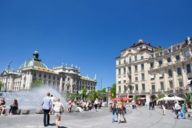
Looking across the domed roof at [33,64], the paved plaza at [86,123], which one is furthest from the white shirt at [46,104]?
the domed roof at [33,64]

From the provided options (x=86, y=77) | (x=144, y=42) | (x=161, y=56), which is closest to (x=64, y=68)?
(x=86, y=77)

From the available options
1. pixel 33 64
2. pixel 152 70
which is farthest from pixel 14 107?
pixel 33 64

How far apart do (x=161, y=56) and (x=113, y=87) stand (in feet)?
134

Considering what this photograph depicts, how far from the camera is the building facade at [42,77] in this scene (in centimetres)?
10838

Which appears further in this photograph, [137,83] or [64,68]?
[64,68]

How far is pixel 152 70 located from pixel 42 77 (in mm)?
64931

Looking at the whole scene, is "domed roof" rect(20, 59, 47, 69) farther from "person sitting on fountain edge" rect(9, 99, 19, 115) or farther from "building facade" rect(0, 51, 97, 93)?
"person sitting on fountain edge" rect(9, 99, 19, 115)

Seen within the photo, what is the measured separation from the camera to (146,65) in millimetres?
66062

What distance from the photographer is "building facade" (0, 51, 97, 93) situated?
356 feet

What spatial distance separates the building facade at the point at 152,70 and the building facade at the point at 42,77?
1908 inches

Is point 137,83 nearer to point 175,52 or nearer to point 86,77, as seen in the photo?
point 175,52

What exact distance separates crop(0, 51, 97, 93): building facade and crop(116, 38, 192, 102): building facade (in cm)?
4845

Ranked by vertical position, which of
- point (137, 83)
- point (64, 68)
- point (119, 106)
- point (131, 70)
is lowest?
point (119, 106)

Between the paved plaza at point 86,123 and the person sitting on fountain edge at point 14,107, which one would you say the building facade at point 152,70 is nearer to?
the paved plaza at point 86,123
